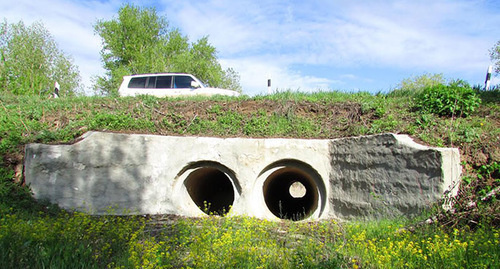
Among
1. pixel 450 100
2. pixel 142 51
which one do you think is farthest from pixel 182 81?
pixel 142 51

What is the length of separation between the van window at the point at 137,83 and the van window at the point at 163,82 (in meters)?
0.61

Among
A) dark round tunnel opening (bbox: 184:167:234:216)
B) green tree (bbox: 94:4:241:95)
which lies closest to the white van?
dark round tunnel opening (bbox: 184:167:234:216)

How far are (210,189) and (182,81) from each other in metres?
4.64

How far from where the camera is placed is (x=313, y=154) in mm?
8070

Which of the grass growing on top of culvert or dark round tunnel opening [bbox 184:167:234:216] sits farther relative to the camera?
dark round tunnel opening [bbox 184:167:234:216]

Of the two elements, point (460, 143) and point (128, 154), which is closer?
point (460, 143)

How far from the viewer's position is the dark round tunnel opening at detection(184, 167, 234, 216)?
9.05 metres

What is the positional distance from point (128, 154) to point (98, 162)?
27.8 inches

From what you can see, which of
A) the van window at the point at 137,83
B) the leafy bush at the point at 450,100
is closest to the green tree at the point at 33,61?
the van window at the point at 137,83

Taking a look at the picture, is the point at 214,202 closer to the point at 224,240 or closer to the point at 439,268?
the point at 224,240

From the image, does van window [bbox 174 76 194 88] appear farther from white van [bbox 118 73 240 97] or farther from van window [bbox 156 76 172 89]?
van window [bbox 156 76 172 89]

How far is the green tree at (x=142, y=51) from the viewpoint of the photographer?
28.8m

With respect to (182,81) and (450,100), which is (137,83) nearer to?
(182,81)

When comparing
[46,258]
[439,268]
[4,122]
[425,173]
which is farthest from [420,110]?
[4,122]
